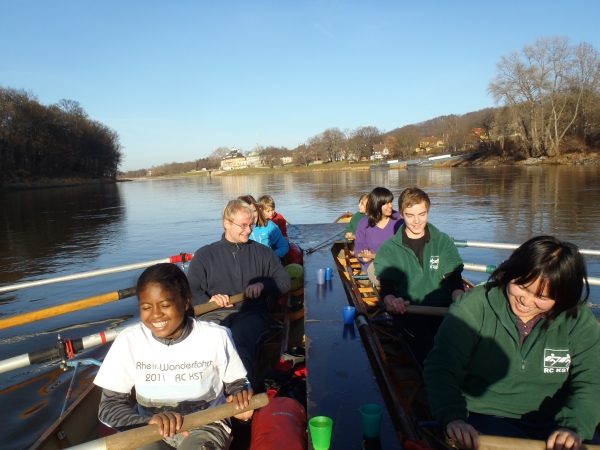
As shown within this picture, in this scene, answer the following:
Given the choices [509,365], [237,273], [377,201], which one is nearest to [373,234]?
[377,201]

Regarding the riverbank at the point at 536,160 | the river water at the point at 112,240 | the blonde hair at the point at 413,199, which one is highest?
the riverbank at the point at 536,160

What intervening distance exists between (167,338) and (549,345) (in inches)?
87.9

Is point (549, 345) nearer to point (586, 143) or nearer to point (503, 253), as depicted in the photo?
point (503, 253)

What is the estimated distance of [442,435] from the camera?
2.81m

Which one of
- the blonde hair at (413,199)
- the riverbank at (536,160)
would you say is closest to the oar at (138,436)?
the blonde hair at (413,199)

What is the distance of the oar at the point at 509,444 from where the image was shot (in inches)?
79.9

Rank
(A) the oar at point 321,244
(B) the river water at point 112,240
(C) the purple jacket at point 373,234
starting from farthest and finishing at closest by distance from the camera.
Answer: (A) the oar at point 321,244 < (C) the purple jacket at point 373,234 < (B) the river water at point 112,240

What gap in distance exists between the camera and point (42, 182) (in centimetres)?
6356

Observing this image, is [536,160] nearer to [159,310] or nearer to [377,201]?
[377,201]

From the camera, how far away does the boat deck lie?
2442 millimetres

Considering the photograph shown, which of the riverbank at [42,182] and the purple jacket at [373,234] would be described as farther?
the riverbank at [42,182]

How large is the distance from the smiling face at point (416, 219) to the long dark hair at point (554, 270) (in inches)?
68.6

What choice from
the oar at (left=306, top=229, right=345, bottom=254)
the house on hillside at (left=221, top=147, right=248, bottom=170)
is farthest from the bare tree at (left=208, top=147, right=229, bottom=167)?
the oar at (left=306, top=229, right=345, bottom=254)

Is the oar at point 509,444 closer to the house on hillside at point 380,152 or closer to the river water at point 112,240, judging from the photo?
the river water at point 112,240
